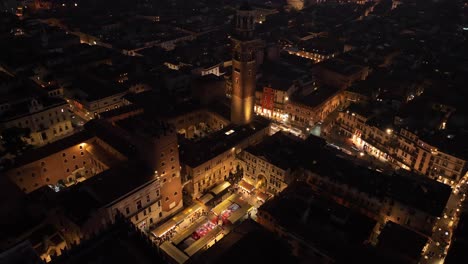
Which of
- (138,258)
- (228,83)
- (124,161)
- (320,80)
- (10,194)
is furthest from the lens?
(320,80)

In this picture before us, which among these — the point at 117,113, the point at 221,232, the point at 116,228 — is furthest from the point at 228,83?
the point at 116,228

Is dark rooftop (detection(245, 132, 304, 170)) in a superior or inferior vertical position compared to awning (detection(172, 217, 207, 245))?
superior

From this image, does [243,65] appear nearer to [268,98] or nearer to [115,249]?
[268,98]

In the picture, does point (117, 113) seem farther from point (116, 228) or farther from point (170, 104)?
point (116, 228)

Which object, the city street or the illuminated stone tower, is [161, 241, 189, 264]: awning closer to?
the illuminated stone tower

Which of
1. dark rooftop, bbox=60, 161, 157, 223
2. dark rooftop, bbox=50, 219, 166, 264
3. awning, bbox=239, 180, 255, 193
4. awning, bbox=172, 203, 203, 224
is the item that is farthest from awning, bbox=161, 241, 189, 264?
awning, bbox=239, 180, 255, 193

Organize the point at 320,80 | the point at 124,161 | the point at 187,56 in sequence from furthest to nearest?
the point at 187,56, the point at 320,80, the point at 124,161
